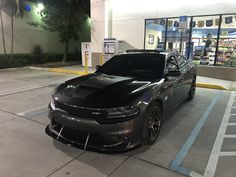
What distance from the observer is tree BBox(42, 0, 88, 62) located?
14.6m

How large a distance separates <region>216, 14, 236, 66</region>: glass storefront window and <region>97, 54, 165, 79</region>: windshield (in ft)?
21.6

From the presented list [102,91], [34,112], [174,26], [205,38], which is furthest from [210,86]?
[34,112]

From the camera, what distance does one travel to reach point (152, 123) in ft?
10.6

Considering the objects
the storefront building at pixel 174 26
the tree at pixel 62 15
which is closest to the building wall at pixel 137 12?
the storefront building at pixel 174 26

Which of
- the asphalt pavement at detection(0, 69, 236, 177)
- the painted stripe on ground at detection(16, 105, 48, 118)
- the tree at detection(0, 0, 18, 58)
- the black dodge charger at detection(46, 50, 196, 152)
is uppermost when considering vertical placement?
the tree at detection(0, 0, 18, 58)

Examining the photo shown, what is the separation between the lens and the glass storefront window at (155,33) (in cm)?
1058

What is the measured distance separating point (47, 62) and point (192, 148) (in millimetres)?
14756

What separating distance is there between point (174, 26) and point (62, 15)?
8400 mm

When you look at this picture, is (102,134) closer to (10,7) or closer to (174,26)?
(174,26)

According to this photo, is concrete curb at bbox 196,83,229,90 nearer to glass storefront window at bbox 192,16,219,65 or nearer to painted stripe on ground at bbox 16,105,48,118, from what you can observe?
glass storefront window at bbox 192,16,219,65

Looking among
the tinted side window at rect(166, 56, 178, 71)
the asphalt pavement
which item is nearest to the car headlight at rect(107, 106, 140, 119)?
the asphalt pavement

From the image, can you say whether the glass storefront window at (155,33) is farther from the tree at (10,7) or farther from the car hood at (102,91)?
the tree at (10,7)

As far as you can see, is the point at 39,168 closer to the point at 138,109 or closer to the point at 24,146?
the point at 24,146

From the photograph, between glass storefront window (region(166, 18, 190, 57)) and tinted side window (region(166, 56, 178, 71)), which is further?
glass storefront window (region(166, 18, 190, 57))
